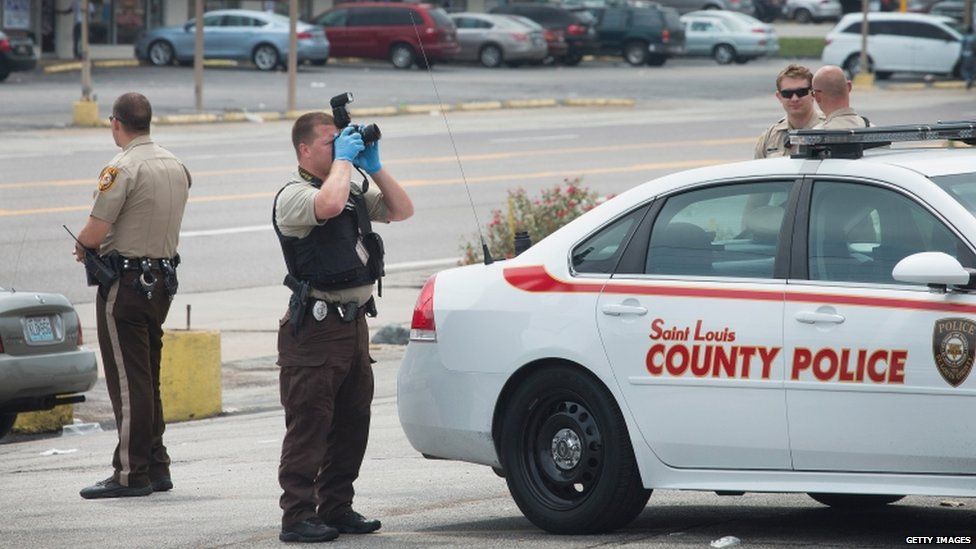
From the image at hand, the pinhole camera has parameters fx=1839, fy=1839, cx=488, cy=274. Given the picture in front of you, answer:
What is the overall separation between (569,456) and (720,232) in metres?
1.04

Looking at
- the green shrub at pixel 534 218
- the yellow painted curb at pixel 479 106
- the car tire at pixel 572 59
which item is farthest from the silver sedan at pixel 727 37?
the green shrub at pixel 534 218

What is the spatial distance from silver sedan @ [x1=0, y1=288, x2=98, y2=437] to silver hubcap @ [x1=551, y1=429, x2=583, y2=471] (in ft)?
14.9

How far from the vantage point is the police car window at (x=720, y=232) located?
6809 mm

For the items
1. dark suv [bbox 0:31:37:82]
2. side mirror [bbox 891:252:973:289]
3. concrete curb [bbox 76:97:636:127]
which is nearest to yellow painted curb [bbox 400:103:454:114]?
concrete curb [bbox 76:97:636:127]

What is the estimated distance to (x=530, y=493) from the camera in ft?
23.5

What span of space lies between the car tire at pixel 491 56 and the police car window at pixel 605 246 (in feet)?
147

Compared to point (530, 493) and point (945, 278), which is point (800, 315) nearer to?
point (945, 278)

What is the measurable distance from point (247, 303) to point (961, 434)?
11.1 m

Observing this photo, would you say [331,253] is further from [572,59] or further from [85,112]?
[572,59]

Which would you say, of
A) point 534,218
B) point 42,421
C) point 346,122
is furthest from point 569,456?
point 534,218

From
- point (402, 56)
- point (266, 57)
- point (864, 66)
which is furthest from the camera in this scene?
point (402, 56)

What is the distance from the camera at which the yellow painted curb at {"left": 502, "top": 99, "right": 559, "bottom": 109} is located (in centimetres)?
3872

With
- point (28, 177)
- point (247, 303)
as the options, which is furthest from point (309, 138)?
point (28, 177)

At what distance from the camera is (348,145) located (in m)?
7.02
